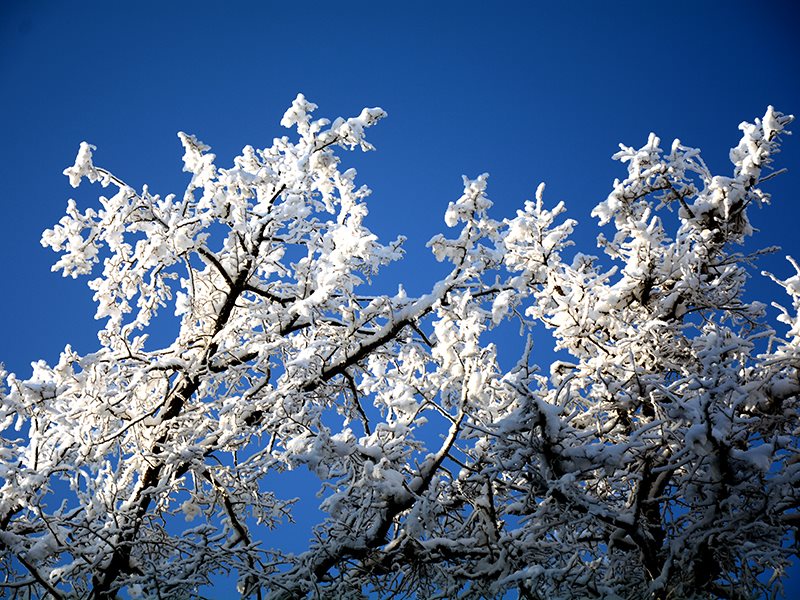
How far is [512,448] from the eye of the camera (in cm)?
334

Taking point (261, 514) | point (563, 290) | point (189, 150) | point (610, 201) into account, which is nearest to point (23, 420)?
point (261, 514)

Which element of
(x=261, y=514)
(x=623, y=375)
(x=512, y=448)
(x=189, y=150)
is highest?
(x=189, y=150)

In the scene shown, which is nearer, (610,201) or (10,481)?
(10,481)

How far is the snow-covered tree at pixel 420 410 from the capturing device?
10.7 ft

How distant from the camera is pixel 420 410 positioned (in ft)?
15.4

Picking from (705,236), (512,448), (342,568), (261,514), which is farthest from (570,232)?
(261,514)

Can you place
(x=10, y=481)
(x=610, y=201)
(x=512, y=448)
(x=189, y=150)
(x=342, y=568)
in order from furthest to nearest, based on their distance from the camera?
(x=610, y=201) → (x=189, y=150) → (x=10, y=481) → (x=342, y=568) → (x=512, y=448)

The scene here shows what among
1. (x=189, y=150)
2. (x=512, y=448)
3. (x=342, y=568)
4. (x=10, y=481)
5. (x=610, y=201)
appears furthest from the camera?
(x=610, y=201)

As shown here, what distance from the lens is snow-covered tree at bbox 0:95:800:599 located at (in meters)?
3.28

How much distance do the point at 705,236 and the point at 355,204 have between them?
366 centimetres

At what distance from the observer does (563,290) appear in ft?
18.6

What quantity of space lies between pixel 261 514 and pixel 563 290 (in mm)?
4071

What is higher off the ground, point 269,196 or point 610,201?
point 269,196

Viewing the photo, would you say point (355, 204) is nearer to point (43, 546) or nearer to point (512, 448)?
point (512, 448)
